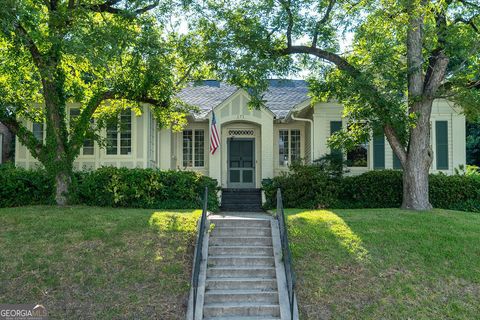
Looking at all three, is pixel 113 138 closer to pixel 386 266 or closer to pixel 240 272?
pixel 240 272

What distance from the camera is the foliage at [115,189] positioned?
12617 mm

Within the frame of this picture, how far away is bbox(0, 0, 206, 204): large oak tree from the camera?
1072cm

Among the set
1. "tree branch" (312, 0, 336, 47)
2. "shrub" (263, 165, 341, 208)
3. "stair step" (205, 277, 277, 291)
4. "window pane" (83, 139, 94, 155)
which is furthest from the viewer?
"window pane" (83, 139, 94, 155)

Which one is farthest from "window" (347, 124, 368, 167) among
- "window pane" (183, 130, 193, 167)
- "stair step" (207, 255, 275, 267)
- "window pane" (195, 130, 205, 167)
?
"stair step" (207, 255, 275, 267)

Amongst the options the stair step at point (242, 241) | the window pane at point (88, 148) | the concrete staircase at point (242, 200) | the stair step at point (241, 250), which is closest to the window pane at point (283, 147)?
the concrete staircase at point (242, 200)

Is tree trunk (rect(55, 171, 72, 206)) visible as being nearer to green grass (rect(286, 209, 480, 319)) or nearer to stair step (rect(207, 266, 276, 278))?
stair step (rect(207, 266, 276, 278))

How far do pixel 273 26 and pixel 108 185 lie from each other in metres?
6.84

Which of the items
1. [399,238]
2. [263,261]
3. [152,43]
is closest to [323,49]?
[152,43]

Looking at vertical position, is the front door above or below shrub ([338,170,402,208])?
above

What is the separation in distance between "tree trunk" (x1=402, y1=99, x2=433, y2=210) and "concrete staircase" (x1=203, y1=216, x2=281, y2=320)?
5110 millimetres

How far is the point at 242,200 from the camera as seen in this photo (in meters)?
15.3

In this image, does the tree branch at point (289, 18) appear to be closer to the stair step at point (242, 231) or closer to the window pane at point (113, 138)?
the stair step at point (242, 231)

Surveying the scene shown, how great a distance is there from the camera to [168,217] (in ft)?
34.9

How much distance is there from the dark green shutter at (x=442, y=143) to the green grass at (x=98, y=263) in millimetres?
10620
